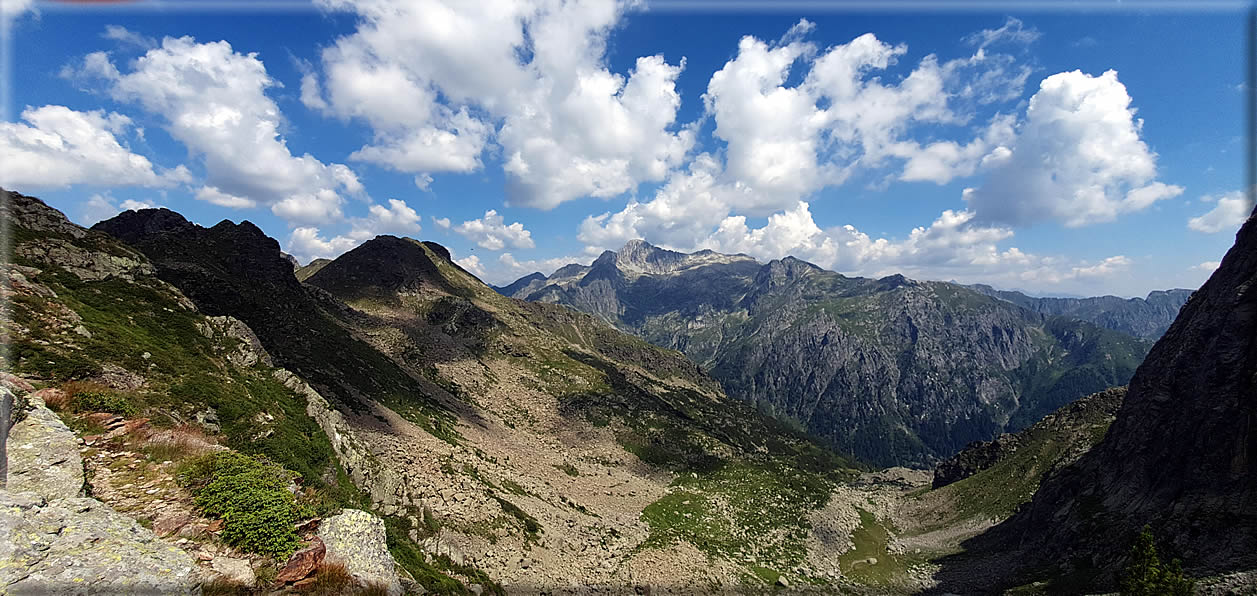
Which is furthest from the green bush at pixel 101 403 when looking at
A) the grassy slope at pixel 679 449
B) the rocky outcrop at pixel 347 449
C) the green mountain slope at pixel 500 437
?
the grassy slope at pixel 679 449

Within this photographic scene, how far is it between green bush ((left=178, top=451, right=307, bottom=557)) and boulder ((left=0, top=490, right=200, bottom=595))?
1.20m

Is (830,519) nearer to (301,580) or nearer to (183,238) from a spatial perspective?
(301,580)

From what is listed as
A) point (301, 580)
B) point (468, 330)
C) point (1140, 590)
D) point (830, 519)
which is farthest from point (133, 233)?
point (1140, 590)

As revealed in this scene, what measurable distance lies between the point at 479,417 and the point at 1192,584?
284ft

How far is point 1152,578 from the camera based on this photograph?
95.1 feet

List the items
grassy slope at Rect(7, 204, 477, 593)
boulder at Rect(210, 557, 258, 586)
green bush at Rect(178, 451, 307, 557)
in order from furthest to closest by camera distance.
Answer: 1. grassy slope at Rect(7, 204, 477, 593)
2. green bush at Rect(178, 451, 307, 557)
3. boulder at Rect(210, 557, 258, 586)

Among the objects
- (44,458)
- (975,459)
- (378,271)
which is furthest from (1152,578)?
(378,271)

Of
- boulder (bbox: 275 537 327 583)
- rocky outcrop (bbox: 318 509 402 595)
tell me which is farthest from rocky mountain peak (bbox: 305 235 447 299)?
boulder (bbox: 275 537 327 583)

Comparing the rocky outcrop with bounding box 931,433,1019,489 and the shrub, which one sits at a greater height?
the shrub

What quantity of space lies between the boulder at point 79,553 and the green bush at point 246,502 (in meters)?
1.20

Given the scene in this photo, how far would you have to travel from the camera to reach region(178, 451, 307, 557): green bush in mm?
11531

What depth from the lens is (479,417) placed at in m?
87.6

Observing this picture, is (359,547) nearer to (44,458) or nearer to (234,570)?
(234,570)

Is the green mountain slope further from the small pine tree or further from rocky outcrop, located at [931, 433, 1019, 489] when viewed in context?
rocky outcrop, located at [931, 433, 1019, 489]
